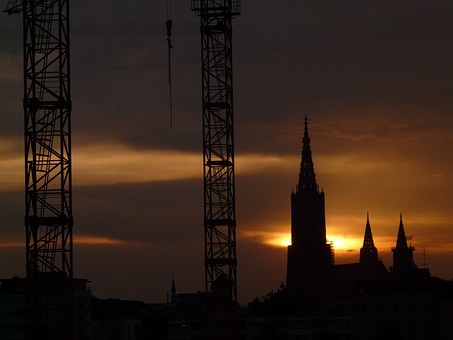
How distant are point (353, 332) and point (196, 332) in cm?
3349

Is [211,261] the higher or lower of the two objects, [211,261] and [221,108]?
the lower

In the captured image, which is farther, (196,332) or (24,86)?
(196,332)

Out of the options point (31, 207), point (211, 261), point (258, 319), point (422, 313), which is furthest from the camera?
point (258, 319)

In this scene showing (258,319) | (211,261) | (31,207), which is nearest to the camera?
(31,207)

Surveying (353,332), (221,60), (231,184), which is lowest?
(353,332)

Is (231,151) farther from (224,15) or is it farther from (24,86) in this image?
(24,86)

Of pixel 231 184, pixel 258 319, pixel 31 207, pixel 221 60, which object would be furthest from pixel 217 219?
pixel 258 319

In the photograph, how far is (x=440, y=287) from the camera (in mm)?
163625

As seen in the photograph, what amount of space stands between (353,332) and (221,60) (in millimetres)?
55560

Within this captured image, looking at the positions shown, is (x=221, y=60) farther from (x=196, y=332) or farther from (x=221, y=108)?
(x=196, y=332)

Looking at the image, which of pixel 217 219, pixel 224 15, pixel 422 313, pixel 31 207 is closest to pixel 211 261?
pixel 217 219

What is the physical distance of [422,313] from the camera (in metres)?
160

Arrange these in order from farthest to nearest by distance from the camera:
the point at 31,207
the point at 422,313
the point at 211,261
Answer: the point at 422,313 < the point at 211,261 < the point at 31,207

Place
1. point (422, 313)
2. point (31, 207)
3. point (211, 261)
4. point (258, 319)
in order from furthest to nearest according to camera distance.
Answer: point (258, 319) < point (422, 313) < point (211, 261) < point (31, 207)
